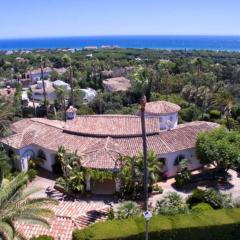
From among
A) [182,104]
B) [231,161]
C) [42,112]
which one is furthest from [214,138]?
[42,112]

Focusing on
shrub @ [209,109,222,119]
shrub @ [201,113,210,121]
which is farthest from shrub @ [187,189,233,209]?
shrub @ [209,109,222,119]

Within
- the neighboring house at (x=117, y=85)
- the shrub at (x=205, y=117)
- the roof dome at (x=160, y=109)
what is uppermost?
the roof dome at (x=160, y=109)

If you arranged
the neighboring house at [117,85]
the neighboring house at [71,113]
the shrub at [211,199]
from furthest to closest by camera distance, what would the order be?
1. the neighboring house at [117,85]
2. the neighboring house at [71,113]
3. the shrub at [211,199]

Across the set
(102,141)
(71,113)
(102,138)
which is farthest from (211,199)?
(71,113)

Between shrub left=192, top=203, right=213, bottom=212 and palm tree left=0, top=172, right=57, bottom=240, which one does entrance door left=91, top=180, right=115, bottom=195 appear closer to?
shrub left=192, top=203, right=213, bottom=212

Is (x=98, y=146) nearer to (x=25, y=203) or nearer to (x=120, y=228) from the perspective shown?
(x=120, y=228)

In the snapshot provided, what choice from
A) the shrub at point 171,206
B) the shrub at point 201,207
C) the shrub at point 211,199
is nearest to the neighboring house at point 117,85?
the shrub at point 211,199

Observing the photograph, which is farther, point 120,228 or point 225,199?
point 225,199

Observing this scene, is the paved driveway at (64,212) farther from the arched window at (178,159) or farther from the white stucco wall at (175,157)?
the arched window at (178,159)
